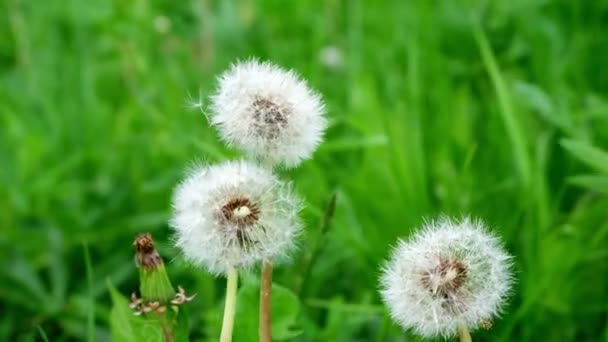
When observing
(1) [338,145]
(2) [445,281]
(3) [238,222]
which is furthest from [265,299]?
(1) [338,145]

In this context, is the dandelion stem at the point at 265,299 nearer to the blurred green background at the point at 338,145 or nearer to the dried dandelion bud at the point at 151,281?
the dried dandelion bud at the point at 151,281

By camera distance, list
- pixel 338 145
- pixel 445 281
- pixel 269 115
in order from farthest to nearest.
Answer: pixel 338 145, pixel 269 115, pixel 445 281

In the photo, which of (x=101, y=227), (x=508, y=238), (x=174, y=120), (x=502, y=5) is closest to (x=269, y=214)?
(x=508, y=238)

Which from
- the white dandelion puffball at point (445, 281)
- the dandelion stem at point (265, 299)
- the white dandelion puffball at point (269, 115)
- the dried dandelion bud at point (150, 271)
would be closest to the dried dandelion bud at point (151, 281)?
the dried dandelion bud at point (150, 271)

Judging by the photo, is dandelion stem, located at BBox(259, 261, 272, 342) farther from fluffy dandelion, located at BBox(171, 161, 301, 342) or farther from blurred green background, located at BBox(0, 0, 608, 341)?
blurred green background, located at BBox(0, 0, 608, 341)

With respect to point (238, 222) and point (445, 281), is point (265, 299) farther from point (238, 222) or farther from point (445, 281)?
point (445, 281)

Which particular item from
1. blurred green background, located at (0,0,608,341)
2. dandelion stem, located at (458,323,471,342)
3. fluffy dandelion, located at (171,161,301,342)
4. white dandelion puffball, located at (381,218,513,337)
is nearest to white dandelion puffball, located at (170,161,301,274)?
fluffy dandelion, located at (171,161,301,342)
